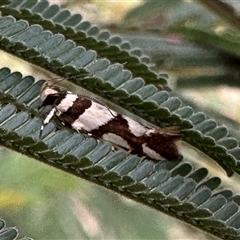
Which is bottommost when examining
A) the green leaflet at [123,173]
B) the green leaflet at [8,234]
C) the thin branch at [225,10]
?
the green leaflet at [8,234]

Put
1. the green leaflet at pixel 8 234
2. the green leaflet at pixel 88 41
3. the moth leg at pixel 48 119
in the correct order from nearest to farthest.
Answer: the green leaflet at pixel 8 234 < the moth leg at pixel 48 119 < the green leaflet at pixel 88 41

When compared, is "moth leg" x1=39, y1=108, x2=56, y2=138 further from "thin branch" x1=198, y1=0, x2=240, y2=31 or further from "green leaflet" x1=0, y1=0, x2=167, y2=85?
"thin branch" x1=198, y1=0, x2=240, y2=31

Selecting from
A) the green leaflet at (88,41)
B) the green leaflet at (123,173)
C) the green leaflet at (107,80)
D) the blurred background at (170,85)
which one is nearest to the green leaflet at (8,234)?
the green leaflet at (123,173)

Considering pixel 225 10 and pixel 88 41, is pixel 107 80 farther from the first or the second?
pixel 225 10

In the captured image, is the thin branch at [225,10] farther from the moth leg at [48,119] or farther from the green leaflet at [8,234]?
the green leaflet at [8,234]

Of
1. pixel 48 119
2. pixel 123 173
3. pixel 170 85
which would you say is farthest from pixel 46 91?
pixel 170 85

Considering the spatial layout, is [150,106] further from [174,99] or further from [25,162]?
[25,162]
